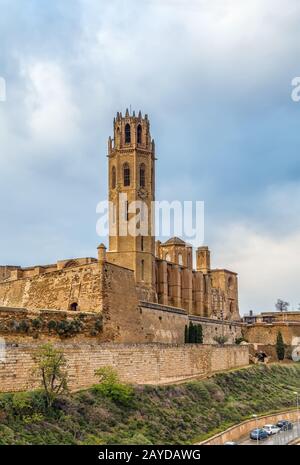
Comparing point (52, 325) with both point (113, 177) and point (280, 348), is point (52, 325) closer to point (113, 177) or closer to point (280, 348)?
point (113, 177)

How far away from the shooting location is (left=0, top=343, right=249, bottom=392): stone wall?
25.2 meters

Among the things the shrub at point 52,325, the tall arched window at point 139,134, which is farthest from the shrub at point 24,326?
the tall arched window at point 139,134

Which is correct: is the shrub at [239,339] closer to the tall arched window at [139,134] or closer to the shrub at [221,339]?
the shrub at [221,339]

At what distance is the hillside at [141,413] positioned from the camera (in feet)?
77.2

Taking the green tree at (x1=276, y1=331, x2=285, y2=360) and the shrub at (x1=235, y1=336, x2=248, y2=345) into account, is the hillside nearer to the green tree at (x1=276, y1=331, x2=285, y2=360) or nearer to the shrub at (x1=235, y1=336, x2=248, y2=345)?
the green tree at (x1=276, y1=331, x2=285, y2=360)

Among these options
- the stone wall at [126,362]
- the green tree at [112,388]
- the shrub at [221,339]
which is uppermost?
the shrub at [221,339]

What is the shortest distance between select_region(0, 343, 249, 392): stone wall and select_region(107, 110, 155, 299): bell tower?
41.9ft

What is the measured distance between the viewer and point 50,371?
84.5ft

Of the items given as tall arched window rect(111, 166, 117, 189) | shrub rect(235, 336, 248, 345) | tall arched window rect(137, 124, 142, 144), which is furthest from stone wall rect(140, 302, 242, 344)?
tall arched window rect(137, 124, 142, 144)

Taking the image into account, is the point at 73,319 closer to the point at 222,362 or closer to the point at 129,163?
the point at 222,362

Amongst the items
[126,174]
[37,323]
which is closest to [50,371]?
[37,323]

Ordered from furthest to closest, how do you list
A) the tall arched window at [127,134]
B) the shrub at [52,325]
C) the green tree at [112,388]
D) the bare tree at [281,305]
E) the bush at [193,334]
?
the bare tree at [281,305], the tall arched window at [127,134], the bush at [193,334], the shrub at [52,325], the green tree at [112,388]

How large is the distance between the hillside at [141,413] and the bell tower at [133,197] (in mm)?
15150
